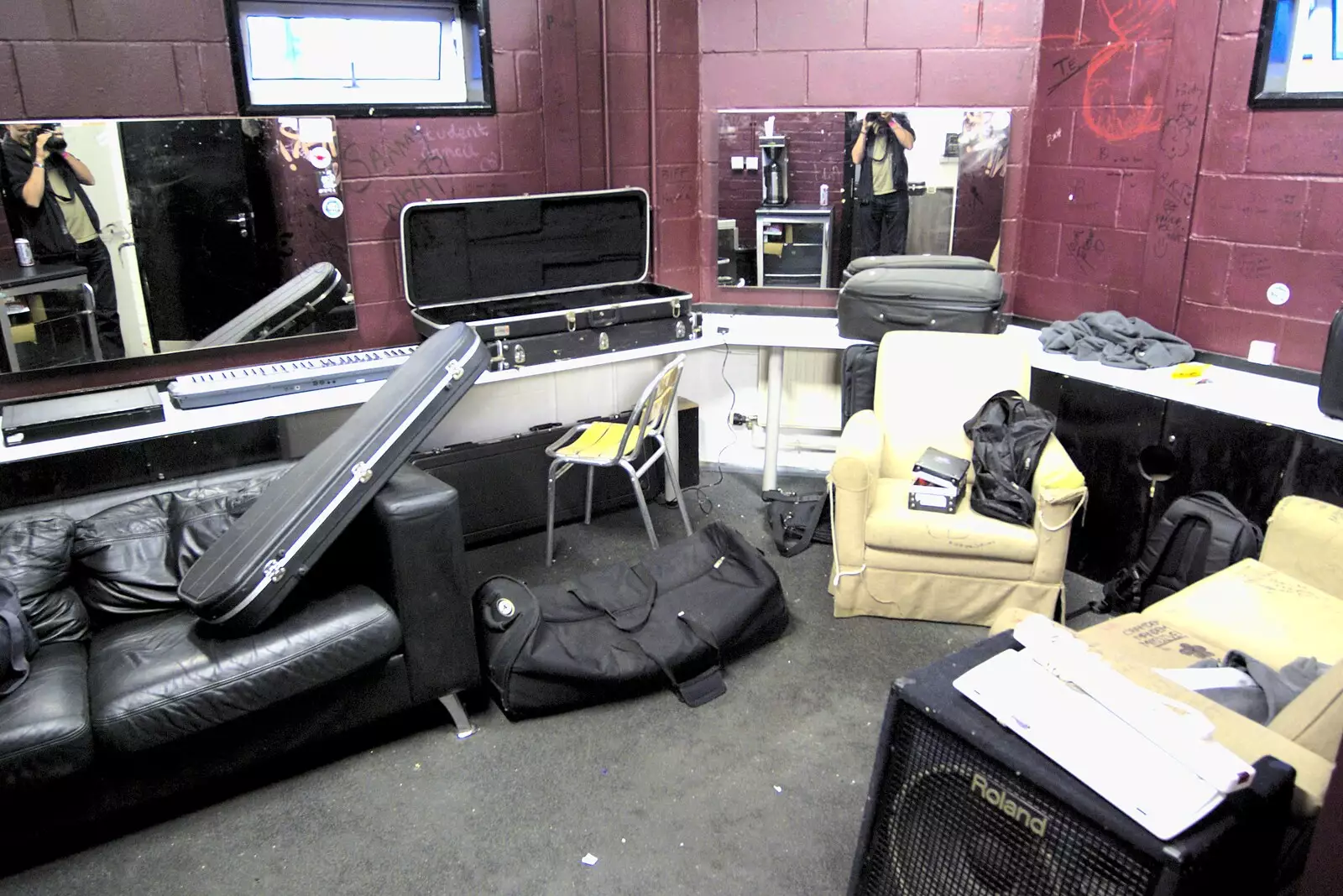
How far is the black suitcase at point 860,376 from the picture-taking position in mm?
3316

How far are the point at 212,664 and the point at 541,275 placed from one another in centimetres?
187

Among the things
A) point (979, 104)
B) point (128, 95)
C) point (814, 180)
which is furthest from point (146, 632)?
point (979, 104)

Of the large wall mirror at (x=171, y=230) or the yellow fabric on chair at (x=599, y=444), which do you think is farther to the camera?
the yellow fabric on chair at (x=599, y=444)

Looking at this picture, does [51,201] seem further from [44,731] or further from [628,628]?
[628,628]

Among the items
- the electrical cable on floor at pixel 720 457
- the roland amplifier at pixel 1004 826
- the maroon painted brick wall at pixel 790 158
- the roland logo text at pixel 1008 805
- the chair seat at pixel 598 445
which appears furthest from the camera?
the electrical cable on floor at pixel 720 457

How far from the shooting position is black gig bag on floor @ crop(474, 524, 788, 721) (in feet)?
Answer: 7.88

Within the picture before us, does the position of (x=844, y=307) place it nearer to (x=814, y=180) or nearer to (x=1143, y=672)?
(x=814, y=180)

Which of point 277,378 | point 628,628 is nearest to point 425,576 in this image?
point 628,628

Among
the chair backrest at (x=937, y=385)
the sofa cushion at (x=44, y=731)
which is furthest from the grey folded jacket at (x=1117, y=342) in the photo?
the sofa cushion at (x=44, y=731)

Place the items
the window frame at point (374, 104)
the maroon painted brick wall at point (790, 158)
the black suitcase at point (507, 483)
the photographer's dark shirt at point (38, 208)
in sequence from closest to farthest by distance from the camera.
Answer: the photographer's dark shirt at point (38, 208), the window frame at point (374, 104), the black suitcase at point (507, 483), the maroon painted brick wall at point (790, 158)

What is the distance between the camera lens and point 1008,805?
133 centimetres

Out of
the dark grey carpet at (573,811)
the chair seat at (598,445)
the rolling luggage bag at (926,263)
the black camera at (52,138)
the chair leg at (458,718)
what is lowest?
the dark grey carpet at (573,811)

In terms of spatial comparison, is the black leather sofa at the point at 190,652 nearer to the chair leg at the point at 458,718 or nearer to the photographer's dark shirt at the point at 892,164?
the chair leg at the point at 458,718

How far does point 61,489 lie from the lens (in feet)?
8.66
